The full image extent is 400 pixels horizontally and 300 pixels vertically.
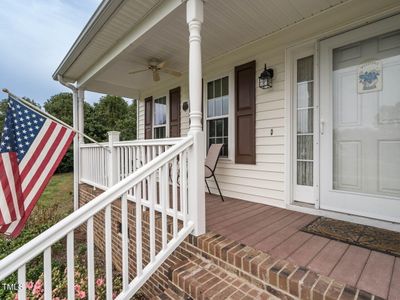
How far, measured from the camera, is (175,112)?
5.02m

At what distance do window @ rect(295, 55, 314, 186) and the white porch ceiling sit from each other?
2.05 ft

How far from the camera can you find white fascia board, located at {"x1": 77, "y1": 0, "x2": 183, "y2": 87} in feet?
7.48

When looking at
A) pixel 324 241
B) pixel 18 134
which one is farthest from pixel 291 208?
pixel 18 134

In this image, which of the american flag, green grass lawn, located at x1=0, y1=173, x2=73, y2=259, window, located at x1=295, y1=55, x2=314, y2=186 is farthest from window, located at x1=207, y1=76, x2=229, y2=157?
green grass lawn, located at x1=0, y1=173, x2=73, y2=259

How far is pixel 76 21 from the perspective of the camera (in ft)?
54.6

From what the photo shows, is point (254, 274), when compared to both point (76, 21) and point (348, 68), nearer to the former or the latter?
point (348, 68)

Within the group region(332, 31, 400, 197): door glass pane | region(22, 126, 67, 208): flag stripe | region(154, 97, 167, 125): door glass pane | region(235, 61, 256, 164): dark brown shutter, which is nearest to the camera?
region(22, 126, 67, 208): flag stripe

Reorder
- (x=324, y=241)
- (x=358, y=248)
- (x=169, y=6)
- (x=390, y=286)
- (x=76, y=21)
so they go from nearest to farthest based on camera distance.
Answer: (x=390, y=286)
(x=358, y=248)
(x=324, y=241)
(x=169, y=6)
(x=76, y=21)

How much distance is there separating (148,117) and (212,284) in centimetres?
499

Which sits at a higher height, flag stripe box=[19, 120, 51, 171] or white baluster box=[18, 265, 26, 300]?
flag stripe box=[19, 120, 51, 171]

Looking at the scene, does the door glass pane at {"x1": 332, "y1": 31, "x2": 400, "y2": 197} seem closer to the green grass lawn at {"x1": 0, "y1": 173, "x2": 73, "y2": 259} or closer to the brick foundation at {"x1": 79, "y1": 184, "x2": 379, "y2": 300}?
the brick foundation at {"x1": 79, "y1": 184, "x2": 379, "y2": 300}

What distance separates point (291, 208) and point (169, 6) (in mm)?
2773

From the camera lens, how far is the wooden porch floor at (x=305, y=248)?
1.39 meters

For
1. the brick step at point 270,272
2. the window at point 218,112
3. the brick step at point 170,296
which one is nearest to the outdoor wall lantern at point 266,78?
the window at point 218,112
